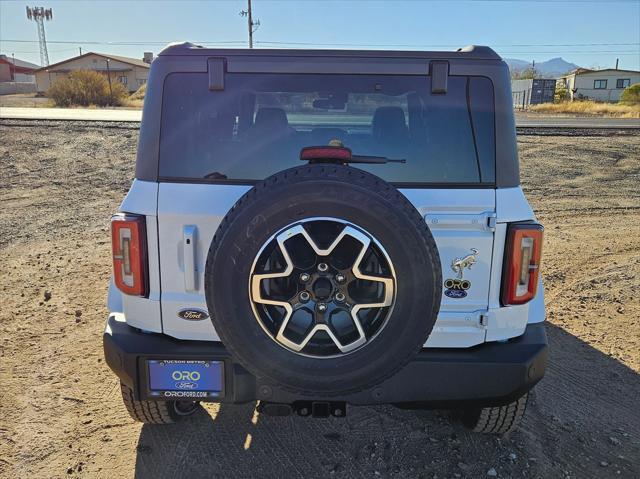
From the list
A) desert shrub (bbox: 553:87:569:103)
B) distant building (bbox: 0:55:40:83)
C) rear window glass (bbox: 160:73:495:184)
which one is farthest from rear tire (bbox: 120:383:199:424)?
distant building (bbox: 0:55:40:83)

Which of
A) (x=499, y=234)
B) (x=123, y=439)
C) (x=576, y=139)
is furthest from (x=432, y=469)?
(x=576, y=139)

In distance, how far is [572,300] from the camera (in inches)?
204

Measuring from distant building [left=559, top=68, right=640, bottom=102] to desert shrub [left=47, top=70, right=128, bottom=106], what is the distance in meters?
45.1

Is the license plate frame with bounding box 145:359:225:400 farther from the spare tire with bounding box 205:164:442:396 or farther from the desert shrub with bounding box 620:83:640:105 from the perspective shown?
the desert shrub with bounding box 620:83:640:105

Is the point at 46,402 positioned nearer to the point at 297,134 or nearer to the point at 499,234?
the point at 297,134

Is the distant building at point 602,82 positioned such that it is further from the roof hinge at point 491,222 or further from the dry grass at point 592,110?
the roof hinge at point 491,222

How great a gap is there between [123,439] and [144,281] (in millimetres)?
1167

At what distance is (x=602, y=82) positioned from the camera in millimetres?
60031

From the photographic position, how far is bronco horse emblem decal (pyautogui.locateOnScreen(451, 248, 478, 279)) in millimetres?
2389

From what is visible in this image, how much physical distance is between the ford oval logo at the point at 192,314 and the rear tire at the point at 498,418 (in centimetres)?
155

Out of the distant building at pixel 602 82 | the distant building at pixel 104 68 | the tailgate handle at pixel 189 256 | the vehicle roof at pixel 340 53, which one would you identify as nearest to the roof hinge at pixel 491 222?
the vehicle roof at pixel 340 53

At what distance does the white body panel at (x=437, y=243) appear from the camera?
2375 millimetres

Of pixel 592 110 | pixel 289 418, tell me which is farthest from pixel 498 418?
pixel 592 110

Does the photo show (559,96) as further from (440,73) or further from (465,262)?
(465,262)
